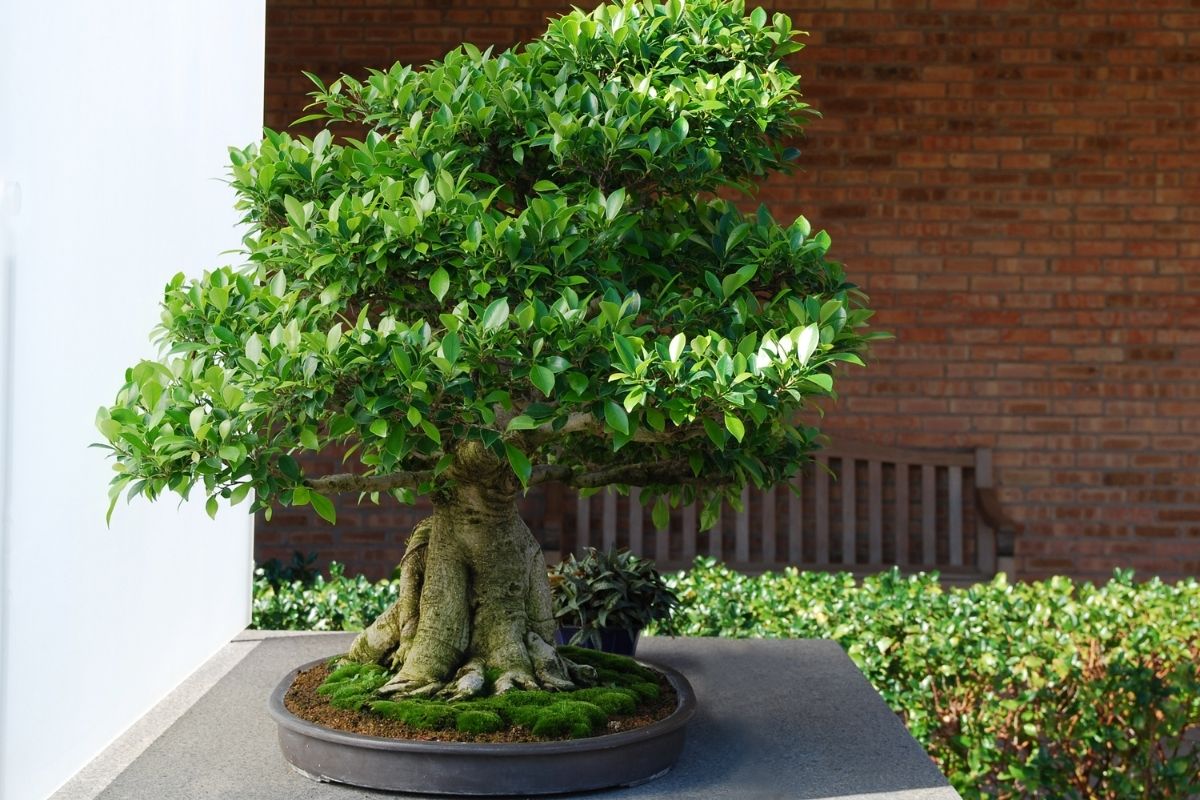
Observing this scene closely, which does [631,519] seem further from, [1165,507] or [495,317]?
[495,317]

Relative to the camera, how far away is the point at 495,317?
4.76 feet

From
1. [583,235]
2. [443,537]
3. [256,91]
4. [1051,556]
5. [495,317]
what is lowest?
[1051,556]

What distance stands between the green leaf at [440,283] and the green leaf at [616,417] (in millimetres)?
261

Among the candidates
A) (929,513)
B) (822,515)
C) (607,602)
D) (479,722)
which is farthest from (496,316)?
(929,513)

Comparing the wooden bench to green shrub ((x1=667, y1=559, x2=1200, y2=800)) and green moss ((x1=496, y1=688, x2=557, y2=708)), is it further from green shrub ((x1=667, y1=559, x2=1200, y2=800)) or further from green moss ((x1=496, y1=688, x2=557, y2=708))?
green moss ((x1=496, y1=688, x2=557, y2=708))

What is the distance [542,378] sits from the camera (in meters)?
1.42

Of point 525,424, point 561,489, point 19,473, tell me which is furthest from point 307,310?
point 561,489

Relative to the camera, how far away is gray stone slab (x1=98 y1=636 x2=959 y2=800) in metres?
1.65

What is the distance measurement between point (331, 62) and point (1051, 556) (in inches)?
151

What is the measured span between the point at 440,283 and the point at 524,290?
11 cm

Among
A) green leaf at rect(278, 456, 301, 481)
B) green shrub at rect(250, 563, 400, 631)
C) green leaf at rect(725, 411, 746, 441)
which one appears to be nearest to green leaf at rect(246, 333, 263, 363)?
green leaf at rect(278, 456, 301, 481)

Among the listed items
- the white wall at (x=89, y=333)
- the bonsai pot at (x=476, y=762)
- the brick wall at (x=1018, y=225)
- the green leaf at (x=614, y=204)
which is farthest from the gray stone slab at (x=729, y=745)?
the brick wall at (x=1018, y=225)

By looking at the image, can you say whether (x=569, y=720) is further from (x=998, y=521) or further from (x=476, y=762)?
(x=998, y=521)

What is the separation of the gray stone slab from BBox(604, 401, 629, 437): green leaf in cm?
53
